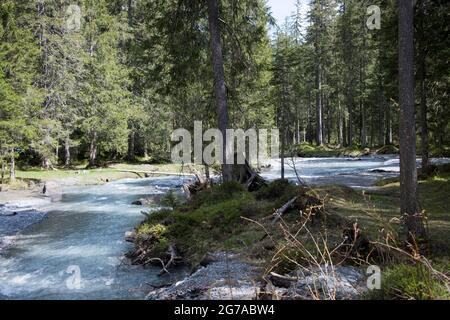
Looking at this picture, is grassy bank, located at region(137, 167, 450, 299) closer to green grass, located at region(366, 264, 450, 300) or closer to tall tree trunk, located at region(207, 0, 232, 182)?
green grass, located at region(366, 264, 450, 300)

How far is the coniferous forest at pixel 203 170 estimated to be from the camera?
7.09m

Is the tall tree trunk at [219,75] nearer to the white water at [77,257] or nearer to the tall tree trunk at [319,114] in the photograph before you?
Answer: the white water at [77,257]

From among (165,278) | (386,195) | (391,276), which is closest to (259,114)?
(386,195)

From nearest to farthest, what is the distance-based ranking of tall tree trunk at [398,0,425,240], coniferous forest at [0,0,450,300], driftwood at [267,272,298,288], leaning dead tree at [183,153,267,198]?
1. driftwood at [267,272,298,288]
2. coniferous forest at [0,0,450,300]
3. tall tree trunk at [398,0,425,240]
4. leaning dead tree at [183,153,267,198]

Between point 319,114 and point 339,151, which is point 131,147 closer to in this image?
point 339,151

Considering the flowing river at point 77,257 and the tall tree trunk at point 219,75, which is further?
the tall tree trunk at point 219,75

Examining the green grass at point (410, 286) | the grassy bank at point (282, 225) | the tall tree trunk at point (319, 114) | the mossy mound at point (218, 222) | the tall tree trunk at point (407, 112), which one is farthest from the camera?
the tall tree trunk at point (319, 114)

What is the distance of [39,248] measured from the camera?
12.8 meters

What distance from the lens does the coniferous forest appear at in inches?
279

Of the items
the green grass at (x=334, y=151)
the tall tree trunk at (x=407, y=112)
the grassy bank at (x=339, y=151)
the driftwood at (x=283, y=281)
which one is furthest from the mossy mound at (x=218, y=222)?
the green grass at (x=334, y=151)

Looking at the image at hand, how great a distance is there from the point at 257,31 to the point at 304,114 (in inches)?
2220

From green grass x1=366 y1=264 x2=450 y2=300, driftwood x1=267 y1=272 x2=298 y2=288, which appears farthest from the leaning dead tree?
green grass x1=366 y1=264 x2=450 y2=300

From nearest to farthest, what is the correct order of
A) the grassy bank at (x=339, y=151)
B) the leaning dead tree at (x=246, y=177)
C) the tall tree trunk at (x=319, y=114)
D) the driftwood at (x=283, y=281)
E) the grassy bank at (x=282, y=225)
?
1. the driftwood at (x=283, y=281)
2. the grassy bank at (x=282, y=225)
3. the leaning dead tree at (x=246, y=177)
4. the grassy bank at (x=339, y=151)
5. the tall tree trunk at (x=319, y=114)
